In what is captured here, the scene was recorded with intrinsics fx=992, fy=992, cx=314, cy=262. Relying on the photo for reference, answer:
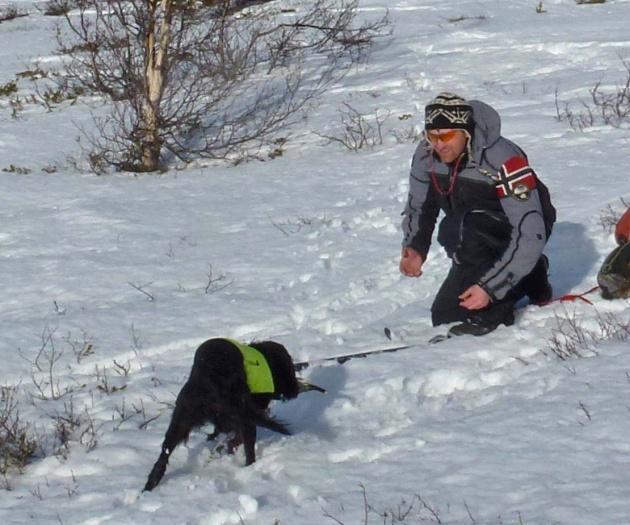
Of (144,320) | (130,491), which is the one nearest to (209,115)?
(144,320)

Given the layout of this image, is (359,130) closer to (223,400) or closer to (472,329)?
(472,329)

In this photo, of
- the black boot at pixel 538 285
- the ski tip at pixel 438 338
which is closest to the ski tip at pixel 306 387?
the ski tip at pixel 438 338

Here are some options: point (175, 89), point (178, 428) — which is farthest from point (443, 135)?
point (175, 89)

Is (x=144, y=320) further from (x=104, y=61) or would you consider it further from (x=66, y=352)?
(x=104, y=61)

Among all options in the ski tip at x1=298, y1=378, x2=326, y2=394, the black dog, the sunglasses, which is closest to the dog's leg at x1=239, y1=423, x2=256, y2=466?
Result: the black dog

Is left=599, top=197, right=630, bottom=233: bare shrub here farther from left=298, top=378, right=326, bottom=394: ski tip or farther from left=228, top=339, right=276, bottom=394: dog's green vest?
left=228, top=339, right=276, bottom=394: dog's green vest

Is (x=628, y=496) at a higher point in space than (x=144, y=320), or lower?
higher

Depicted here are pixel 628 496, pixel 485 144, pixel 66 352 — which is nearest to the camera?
pixel 628 496

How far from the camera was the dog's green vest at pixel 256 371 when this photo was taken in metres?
3.50

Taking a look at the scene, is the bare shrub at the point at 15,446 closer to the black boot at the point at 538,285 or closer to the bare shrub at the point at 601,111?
the black boot at the point at 538,285

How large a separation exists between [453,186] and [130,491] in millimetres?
2129

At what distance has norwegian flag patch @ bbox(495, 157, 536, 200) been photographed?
4.34m

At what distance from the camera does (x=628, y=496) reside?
8.65ft

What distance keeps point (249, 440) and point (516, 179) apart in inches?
68.8
